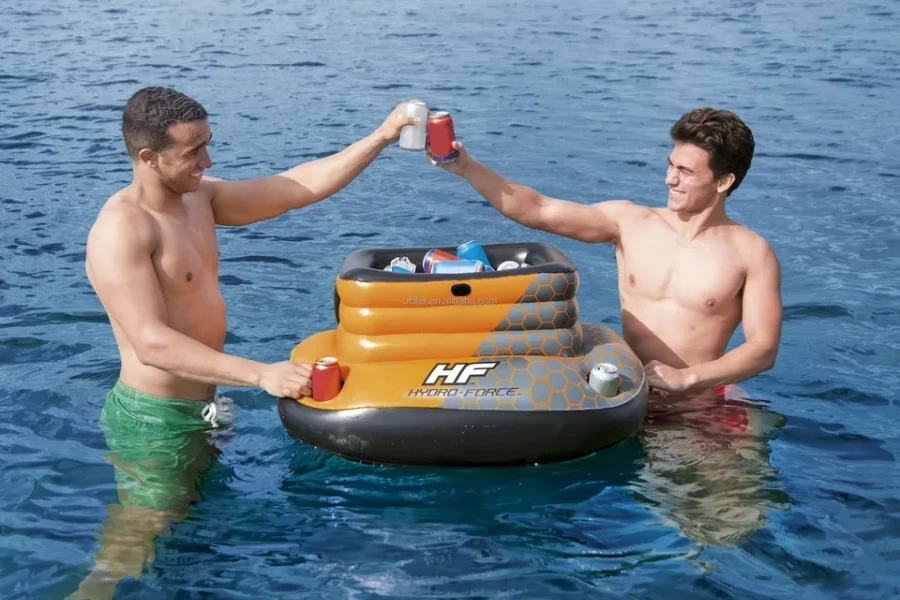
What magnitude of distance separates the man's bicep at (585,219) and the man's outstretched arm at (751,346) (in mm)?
666

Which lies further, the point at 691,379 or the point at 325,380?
the point at 691,379

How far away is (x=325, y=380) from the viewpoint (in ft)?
14.4

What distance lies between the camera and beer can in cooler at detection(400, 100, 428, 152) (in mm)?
4762

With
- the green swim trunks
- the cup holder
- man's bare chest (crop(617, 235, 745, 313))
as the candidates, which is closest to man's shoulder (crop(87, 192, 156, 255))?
the green swim trunks

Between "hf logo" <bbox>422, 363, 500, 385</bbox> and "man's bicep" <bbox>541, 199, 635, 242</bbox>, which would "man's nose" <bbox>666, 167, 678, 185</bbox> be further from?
"hf logo" <bbox>422, 363, 500, 385</bbox>

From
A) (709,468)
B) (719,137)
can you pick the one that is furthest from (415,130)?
(709,468)

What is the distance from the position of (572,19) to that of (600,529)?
15.2 metres

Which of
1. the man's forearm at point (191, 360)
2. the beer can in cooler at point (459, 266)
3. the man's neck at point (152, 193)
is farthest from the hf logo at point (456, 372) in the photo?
the man's neck at point (152, 193)

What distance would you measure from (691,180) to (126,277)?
251 cm

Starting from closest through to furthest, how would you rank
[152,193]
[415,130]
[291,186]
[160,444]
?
[152,193] → [160,444] → [415,130] → [291,186]

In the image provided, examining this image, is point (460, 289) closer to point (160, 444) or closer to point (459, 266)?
point (459, 266)

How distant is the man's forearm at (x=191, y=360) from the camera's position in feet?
14.3

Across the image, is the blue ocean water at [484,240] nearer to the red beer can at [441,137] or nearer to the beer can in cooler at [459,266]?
the beer can in cooler at [459,266]

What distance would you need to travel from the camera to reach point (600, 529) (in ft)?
14.7
